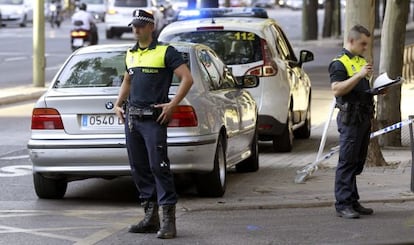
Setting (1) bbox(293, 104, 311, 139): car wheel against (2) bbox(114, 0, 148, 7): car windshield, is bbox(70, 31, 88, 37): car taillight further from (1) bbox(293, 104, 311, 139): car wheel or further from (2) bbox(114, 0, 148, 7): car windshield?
(1) bbox(293, 104, 311, 139): car wheel

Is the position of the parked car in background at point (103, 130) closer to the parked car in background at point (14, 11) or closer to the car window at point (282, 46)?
the car window at point (282, 46)

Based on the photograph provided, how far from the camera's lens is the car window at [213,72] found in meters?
10.7

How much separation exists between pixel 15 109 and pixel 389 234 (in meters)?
13.0

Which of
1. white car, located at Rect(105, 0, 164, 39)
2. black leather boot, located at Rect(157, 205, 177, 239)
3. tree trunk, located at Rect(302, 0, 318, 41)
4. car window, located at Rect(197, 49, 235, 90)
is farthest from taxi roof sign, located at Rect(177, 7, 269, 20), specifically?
tree trunk, located at Rect(302, 0, 318, 41)

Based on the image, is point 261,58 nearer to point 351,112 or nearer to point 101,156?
point 101,156

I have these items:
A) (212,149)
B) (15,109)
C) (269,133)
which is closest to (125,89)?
(212,149)

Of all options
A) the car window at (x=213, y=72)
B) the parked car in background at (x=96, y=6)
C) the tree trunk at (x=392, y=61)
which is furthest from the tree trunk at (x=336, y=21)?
the car window at (x=213, y=72)

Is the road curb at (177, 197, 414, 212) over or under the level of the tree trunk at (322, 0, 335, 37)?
over

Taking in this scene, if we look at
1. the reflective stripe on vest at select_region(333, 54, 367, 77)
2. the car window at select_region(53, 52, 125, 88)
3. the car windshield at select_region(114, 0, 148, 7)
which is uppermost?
the reflective stripe on vest at select_region(333, 54, 367, 77)

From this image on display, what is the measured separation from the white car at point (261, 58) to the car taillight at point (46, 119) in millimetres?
3824

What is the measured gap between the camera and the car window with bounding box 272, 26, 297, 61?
46.5ft

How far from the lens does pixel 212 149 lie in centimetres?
995

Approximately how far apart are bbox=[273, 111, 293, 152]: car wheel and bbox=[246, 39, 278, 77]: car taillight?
2.55 ft

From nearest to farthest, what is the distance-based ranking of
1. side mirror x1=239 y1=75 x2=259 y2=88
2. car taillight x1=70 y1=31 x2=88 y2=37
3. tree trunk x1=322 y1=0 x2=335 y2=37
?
side mirror x1=239 y1=75 x2=259 y2=88, car taillight x1=70 y1=31 x2=88 y2=37, tree trunk x1=322 y1=0 x2=335 y2=37
